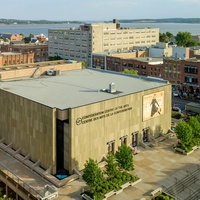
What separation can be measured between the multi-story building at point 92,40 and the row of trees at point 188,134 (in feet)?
340

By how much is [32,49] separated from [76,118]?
131 metres

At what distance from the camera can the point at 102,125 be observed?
155ft

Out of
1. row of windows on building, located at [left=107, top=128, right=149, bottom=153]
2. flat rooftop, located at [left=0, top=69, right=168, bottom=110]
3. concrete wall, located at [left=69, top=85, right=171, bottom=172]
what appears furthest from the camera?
row of windows on building, located at [left=107, top=128, right=149, bottom=153]

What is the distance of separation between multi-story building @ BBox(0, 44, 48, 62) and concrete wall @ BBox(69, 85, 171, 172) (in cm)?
12013

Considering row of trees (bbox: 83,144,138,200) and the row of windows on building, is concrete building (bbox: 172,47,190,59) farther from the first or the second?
row of trees (bbox: 83,144,138,200)

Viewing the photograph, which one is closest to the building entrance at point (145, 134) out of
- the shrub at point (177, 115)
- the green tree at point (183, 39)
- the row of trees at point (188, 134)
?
the row of trees at point (188, 134)

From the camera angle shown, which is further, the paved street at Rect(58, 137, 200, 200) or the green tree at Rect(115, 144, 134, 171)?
the green tree at Rect(115, 144, 134, 171)

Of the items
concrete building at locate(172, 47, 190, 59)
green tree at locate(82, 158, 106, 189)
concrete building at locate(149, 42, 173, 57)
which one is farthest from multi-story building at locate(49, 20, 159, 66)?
green tree at locate(82, 158, 106, 189)

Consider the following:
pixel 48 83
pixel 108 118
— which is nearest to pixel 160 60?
pixel 48 83

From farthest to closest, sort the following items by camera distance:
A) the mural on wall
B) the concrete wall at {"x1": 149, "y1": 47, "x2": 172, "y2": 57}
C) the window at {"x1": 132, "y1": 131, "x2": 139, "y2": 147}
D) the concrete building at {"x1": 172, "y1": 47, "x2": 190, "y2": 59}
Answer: the concrete wall at {"x1": 149, "y1": 47, "x2": 172, "y2": 57} < the concrete building at {"x1": 172, "y1": 47, "x2": 190, "y2": 59} < the mural on wall < the window at {"x1": 132, "y1": 131, "x2": 139, "y2": 147}

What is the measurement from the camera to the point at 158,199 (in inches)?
1544

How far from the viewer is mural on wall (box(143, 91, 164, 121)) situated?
5354 cm

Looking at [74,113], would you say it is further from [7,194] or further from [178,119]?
[178,119]

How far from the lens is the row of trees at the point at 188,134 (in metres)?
51.5
